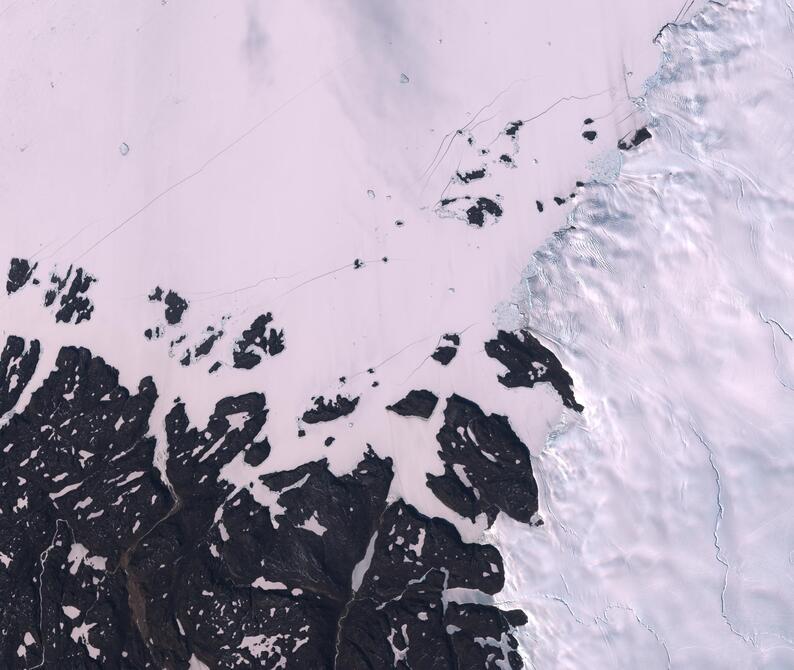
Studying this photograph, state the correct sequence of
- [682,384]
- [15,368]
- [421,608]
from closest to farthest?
[421,608], [682,384], [15,368]

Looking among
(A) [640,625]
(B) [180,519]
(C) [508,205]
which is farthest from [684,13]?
(B) [180,519]

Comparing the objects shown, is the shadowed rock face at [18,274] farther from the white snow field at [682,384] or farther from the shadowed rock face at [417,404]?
the white snow field at [682,384]

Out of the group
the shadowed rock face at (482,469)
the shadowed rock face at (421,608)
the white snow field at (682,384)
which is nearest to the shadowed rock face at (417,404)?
the shadowed rock face at (482,469)

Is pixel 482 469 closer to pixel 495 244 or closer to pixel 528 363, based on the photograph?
pixel 528 363

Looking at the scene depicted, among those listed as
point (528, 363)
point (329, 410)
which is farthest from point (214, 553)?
point (528, 363)

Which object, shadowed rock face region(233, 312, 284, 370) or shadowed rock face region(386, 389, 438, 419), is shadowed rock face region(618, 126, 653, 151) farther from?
shadowed rock face region(233, 312, 284, 370)

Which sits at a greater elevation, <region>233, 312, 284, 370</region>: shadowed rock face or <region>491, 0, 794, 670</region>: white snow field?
<region>233, 312, 284, 370</region>: shadowed rock face

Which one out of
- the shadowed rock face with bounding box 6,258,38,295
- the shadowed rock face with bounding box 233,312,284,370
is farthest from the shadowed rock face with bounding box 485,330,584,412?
the shadowed rock face with bounding box 6,258,38,295
